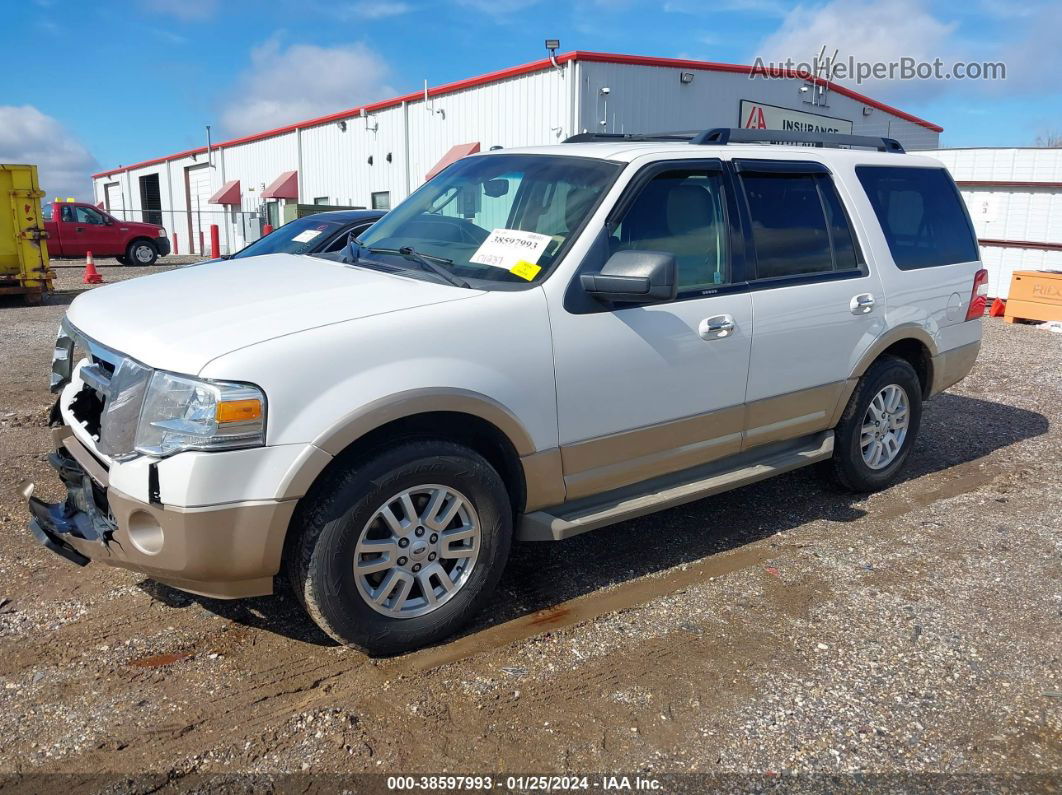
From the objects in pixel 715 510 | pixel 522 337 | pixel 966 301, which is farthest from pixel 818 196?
pixel 522 337

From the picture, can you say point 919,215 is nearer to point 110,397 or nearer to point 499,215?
point 499,215

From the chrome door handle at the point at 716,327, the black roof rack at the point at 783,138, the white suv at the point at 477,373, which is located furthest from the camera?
the black roof rack at the point at 783,138

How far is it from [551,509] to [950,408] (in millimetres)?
5502

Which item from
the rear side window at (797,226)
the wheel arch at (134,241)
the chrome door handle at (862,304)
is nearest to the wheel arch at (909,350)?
the chrome door handle at (862,304)

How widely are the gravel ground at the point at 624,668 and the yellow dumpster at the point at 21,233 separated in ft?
38.6

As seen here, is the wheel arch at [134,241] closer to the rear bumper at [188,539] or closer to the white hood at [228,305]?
the white hood at [228,305]

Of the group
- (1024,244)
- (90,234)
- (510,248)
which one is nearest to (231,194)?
(90,234)

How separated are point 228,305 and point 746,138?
3.09 meters

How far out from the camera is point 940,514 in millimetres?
5129

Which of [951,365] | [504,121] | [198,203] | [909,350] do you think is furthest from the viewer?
[198,203]

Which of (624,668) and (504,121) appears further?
(504,121)

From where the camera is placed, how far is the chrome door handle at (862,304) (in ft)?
15.5

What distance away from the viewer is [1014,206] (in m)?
15.3

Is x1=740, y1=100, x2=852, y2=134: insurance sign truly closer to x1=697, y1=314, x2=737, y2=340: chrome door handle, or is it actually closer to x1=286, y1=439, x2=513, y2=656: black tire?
x1=697, y1=314, x2=737, y2=340: chrome door handle
